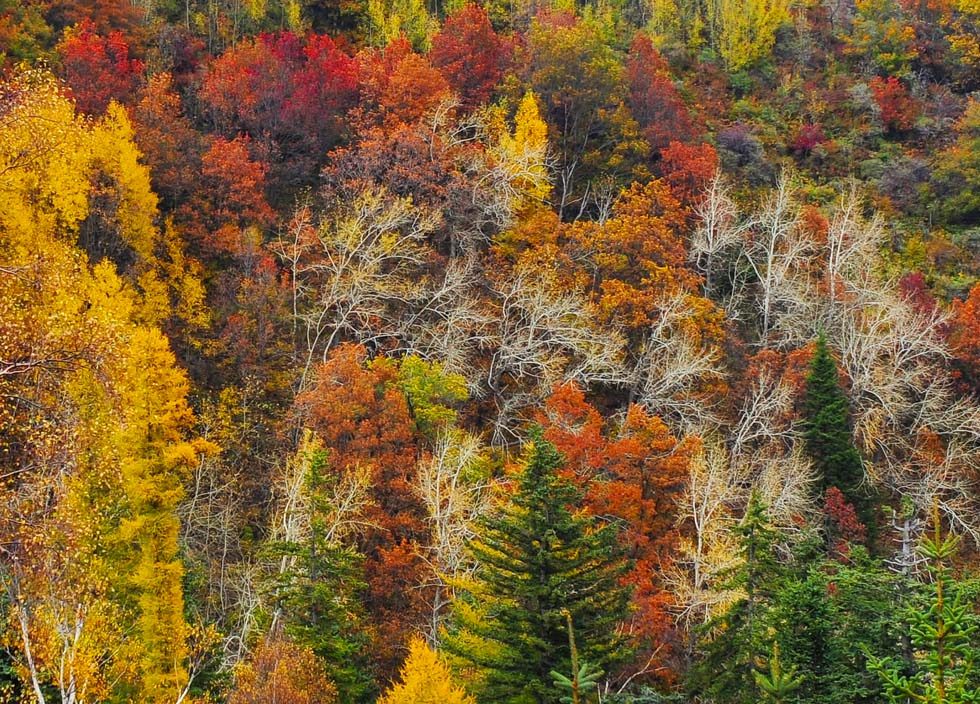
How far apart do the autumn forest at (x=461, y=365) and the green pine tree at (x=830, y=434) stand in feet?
0.44

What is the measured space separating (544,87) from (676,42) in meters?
18.1

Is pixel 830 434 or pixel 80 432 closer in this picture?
pixel 80 432

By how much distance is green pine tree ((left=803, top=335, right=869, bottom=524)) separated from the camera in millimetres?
33312

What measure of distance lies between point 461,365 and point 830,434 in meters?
12.9

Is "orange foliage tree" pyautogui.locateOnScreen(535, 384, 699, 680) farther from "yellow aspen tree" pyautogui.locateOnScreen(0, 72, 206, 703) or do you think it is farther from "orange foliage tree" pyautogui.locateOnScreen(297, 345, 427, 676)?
"yellow aspen tree" pyautogui.locateOnScreen(0, 72, 206, 703)

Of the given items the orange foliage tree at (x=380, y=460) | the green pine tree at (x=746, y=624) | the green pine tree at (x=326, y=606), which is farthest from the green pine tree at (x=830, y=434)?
the green pine tree at (x=326, y=606)

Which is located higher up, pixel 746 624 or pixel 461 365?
pixel 746 624

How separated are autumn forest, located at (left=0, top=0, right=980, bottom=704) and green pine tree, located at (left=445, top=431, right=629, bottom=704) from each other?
0.34 ft

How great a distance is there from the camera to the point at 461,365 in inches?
1353

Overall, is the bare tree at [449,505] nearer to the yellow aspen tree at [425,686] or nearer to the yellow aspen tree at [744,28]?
the yellow aspen tree at [425,686]

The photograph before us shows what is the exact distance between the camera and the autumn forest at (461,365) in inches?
787

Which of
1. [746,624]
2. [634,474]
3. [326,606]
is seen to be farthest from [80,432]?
[634,474]

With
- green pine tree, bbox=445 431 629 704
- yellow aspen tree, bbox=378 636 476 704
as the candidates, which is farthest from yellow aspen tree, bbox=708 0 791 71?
yellow aspen tree, bbox=378 636 476 704

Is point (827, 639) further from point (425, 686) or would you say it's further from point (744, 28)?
point (744, 28)
